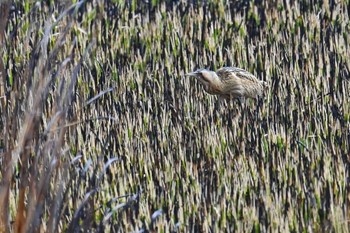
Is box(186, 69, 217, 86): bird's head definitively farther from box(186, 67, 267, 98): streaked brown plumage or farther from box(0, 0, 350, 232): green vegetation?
box(0, 0, 350, 232): green vegetation

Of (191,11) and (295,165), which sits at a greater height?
(191,11)

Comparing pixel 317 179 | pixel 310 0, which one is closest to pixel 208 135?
pixel 317 179

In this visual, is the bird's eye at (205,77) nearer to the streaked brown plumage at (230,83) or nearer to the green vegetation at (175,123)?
the streaked brown plumage at (230,83)

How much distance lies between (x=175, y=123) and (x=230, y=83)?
47 cm

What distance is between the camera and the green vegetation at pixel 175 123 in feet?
12.5

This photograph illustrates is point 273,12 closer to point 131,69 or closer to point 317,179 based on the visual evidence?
point 131,69

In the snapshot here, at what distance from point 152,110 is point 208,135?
24.4 inches

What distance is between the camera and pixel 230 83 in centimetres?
589

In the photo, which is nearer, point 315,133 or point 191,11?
point 315,133

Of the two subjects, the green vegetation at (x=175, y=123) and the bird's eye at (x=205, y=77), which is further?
the bird's eye at (x=205, y=77)

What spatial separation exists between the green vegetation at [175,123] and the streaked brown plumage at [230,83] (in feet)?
0.25

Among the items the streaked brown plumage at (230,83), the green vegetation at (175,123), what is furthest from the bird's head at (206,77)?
the green vegetation at (175,123)

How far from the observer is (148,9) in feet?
25.7

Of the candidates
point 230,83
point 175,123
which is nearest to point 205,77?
point 230,83
